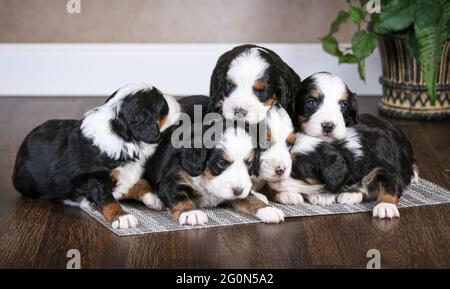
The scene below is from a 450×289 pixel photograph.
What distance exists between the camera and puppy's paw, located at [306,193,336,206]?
3.62 m

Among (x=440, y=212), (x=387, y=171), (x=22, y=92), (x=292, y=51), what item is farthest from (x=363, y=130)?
(x=22, y=92)

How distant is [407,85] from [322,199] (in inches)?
72.1

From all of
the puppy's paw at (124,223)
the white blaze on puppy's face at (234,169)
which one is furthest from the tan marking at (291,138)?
the puppy's paw at (124,223)

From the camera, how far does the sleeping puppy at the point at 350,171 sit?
11.5ft

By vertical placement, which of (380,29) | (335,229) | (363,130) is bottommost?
(335,229)

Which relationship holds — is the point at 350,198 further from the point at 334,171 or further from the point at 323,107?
the point at 323,107

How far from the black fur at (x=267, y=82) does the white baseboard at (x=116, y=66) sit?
6.75ft

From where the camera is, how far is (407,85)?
5188mm

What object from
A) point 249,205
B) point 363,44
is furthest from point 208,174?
point 363,44

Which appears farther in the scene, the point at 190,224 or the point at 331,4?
the point at 331,4

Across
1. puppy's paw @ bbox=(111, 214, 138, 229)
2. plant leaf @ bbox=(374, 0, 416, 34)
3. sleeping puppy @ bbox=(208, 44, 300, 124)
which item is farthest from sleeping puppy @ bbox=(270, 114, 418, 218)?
plant leaf @ bbox=(374, 0, 416, 34)

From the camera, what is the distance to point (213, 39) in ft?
19.1

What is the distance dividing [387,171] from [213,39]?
8.34 feet

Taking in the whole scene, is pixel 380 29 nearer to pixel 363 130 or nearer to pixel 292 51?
pixel 292 51
